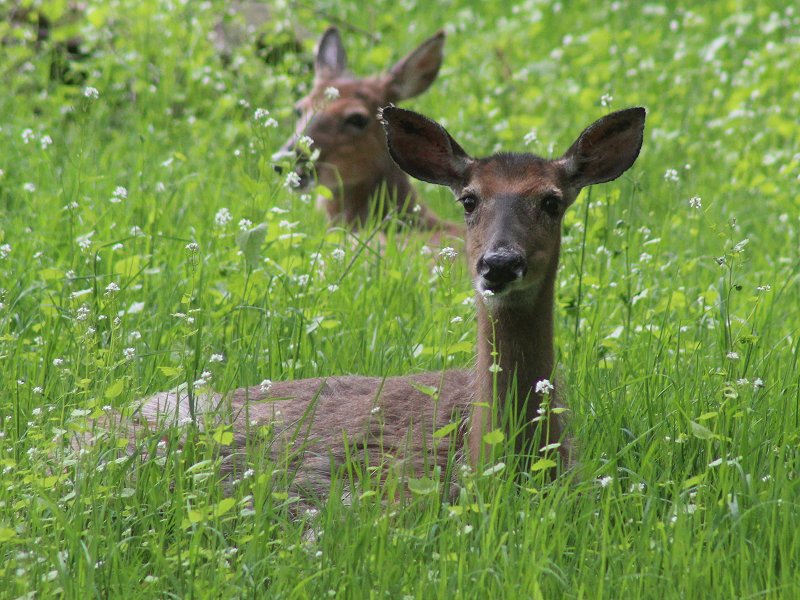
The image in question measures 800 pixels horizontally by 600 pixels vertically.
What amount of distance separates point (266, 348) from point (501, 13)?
801cm

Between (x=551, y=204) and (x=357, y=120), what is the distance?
3616 millimetres

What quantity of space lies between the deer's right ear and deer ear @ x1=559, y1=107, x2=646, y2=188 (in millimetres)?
388

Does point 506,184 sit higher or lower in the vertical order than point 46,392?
higher

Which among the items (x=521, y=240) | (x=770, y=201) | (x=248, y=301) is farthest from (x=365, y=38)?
(x=521, y=240)

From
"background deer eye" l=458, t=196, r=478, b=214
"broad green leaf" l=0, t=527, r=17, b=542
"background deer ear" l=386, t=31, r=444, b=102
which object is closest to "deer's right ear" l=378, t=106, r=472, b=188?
"background deer eye" l=458, t=196, r=478, b=214

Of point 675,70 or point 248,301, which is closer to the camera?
point 248,301

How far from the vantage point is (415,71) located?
8.59 metres

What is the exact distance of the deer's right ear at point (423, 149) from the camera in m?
4.93

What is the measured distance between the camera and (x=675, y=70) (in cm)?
1003

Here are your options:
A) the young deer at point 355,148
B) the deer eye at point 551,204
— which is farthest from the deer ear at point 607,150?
the young deer at point 355,148

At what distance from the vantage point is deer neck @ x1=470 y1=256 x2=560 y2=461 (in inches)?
172

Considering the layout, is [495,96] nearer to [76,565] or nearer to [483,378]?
[483,378]

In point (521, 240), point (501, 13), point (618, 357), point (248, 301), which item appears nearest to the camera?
point (521, 240)

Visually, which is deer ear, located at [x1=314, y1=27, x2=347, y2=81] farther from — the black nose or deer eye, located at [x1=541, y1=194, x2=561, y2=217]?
the black nose
